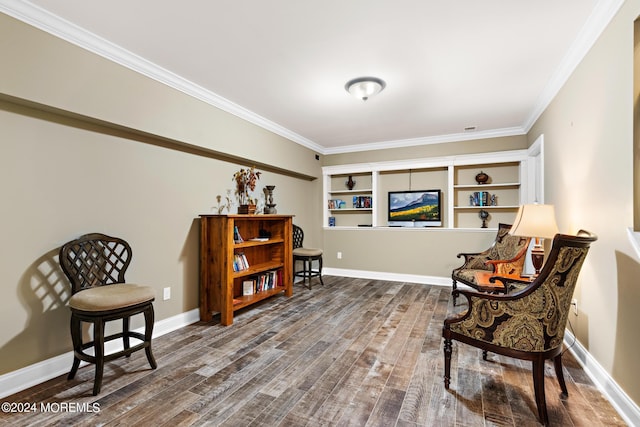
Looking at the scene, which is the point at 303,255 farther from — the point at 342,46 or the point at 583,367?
the point at 583,367

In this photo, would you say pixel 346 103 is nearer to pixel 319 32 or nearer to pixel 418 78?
pixel 418 78

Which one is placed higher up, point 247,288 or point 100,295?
point 100,295

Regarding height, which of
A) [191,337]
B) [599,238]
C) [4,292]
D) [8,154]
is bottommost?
[191,337]

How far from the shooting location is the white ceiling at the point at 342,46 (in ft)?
6.56

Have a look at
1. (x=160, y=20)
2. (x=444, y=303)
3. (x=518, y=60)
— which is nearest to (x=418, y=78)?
(x=518, y=60)

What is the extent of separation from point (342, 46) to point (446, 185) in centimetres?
356

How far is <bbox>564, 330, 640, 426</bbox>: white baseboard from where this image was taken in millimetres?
1683

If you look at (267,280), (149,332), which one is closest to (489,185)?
(267,280)

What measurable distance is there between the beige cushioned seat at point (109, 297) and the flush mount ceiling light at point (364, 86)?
2.66 metres

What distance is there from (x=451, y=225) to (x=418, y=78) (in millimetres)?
Answer: 2816

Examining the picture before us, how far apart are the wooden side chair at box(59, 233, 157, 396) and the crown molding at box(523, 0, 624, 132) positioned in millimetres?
3735

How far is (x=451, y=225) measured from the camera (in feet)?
16.3

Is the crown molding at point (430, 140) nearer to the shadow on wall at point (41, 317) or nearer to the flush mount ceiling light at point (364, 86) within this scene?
the flush mount ceiling light at point (364, 86)

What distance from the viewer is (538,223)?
2.58 meters
